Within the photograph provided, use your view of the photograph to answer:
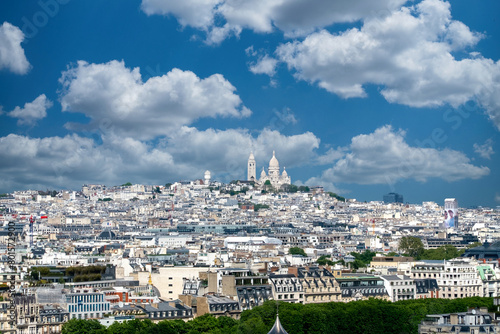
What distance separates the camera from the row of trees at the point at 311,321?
133ft

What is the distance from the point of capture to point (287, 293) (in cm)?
5172

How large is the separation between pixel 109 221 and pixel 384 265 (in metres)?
109

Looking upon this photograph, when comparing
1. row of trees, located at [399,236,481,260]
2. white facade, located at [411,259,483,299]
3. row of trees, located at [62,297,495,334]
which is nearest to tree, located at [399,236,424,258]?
row of trees, located at [399,236,481,260]

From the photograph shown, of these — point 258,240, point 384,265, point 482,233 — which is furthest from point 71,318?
point 482,233

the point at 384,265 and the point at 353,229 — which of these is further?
the point at 353,229

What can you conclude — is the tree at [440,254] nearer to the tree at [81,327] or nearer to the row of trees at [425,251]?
the row of trees at [425,251]

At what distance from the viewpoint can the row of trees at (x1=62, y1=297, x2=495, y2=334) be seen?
40688mm

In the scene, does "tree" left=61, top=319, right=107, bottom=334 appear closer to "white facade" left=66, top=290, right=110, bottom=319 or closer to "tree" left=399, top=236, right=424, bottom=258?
"white facade" left=66, top=290, right=110, bottom=319

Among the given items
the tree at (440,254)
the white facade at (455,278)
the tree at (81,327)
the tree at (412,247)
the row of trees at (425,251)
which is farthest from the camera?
the tree at (412,247)

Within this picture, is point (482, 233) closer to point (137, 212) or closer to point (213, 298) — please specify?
point (137, 212)

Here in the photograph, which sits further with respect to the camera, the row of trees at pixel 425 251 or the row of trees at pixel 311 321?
the row of trees at pixel 425 251

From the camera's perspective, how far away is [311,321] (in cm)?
4384

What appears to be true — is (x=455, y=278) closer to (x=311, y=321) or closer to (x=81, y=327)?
(x=311, y=321)

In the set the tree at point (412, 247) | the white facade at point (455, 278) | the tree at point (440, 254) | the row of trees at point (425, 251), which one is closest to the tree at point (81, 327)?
the white facade at point (455, 278)
